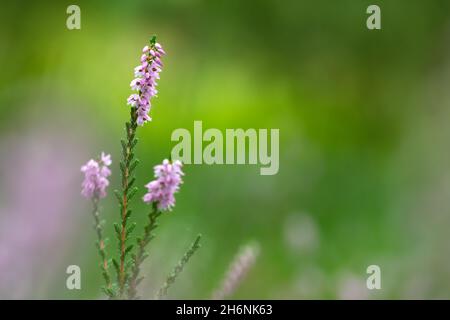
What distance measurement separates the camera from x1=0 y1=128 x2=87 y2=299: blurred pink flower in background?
136 inches

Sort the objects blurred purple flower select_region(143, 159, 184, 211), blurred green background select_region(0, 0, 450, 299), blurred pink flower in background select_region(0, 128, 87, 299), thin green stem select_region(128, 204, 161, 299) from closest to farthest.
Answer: blurred purple flower select_region(143, 159, 184, 211)
thin green stem select_region(128, 204, 161, 299)
blurred pink flower in background select_region(0, 128, 87, 299)
blurred green background select_region(0, 0, 450, 299)

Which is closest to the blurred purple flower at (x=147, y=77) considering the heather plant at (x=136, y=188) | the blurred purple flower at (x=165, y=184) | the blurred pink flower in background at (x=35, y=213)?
the heather plant at (x=136, y=188)

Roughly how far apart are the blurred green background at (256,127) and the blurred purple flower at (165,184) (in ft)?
2.83

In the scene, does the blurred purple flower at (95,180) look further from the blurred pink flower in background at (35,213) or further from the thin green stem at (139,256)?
the blurred pink flower in background at (35,213)

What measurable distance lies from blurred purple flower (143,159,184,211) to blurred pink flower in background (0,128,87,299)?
0.85 metres

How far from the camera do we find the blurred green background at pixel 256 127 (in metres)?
4.48

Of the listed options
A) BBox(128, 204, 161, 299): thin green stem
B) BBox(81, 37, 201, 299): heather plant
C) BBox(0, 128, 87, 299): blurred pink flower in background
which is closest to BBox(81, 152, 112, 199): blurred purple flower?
BBox(81, 37, 201, 299): heather plant

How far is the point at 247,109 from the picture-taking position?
10.8m

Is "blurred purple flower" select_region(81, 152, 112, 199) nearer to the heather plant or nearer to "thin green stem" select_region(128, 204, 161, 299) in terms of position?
the heather plant

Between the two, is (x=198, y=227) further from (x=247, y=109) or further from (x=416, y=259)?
(x=247, y=109)

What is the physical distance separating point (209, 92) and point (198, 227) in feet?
14.0

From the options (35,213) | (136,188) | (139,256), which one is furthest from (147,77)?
(35,213)

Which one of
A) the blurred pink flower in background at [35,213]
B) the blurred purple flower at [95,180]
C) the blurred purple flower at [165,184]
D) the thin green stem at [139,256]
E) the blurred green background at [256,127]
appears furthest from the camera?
the blurred green background at [256,127]
